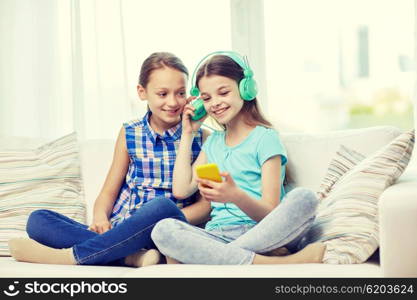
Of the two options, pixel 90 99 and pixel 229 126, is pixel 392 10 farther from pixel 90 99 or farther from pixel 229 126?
pixel 90 99

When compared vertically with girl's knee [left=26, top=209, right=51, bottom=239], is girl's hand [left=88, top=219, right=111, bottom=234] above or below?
below

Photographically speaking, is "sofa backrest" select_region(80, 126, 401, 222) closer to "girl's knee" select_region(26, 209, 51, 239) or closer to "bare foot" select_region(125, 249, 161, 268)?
"bare foot" select_region(125, 249, 161, 268)

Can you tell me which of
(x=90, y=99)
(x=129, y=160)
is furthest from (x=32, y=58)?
(x=129, y=160)

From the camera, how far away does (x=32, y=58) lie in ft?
12.3

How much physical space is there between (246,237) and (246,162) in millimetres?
379

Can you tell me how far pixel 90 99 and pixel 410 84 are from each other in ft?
5.22

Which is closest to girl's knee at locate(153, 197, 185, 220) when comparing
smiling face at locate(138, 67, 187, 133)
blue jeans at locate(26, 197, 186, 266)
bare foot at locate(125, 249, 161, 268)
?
blue jeans at locate(26, 197, 186, 266)

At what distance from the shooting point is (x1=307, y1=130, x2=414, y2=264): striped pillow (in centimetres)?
198

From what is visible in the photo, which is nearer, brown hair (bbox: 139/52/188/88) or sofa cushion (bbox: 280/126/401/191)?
sofa cushion (bbox: 280/126/401/191)

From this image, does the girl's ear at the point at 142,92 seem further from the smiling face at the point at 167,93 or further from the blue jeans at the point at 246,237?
the blue jeans at the point at 246,237

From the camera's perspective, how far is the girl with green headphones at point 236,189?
2004mm

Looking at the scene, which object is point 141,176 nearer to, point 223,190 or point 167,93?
point 167,93

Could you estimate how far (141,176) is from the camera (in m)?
2.60

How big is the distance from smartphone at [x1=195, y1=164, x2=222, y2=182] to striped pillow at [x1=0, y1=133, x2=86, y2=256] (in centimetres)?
73
